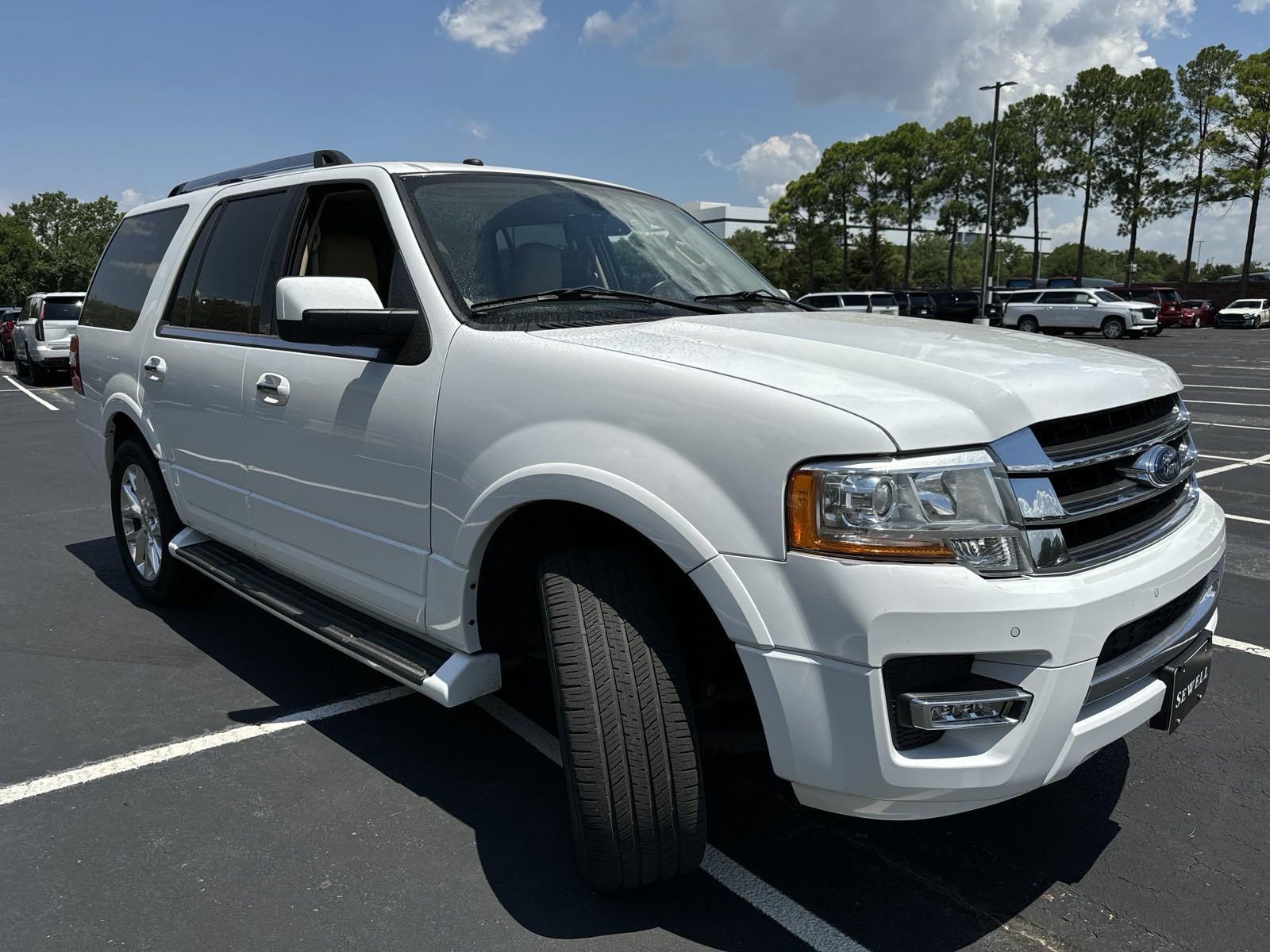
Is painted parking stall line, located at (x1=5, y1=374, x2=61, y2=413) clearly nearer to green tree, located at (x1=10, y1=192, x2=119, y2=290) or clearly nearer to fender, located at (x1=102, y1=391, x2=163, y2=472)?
fender, located at (x1=102, y1=391, x2=163, y2=472)

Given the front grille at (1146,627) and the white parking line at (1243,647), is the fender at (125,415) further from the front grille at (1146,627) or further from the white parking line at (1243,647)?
the white parking line at (1243,647)

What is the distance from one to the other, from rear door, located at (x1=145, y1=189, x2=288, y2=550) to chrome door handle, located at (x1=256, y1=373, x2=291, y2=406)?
0.21m

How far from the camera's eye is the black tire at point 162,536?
457cm

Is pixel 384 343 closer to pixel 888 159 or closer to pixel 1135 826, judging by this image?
pixel 1135 826

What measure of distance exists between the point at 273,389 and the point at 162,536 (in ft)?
5.61

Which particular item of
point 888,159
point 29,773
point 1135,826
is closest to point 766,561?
point 1135,826

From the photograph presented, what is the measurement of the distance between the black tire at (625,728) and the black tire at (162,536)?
290cm

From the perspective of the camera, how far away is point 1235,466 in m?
8.84

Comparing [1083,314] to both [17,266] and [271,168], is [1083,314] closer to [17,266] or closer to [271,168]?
[271,168]

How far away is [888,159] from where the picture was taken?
51688mm

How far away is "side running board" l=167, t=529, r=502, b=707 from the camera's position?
2.80 m

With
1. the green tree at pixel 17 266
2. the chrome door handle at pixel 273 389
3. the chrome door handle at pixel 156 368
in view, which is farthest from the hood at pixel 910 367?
the green tree at pixel 17 266

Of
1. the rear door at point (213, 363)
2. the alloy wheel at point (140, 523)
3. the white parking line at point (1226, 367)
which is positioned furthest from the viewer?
the white parking line at point (1226, 367)

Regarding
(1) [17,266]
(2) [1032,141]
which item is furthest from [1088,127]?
(1) [17,266]
